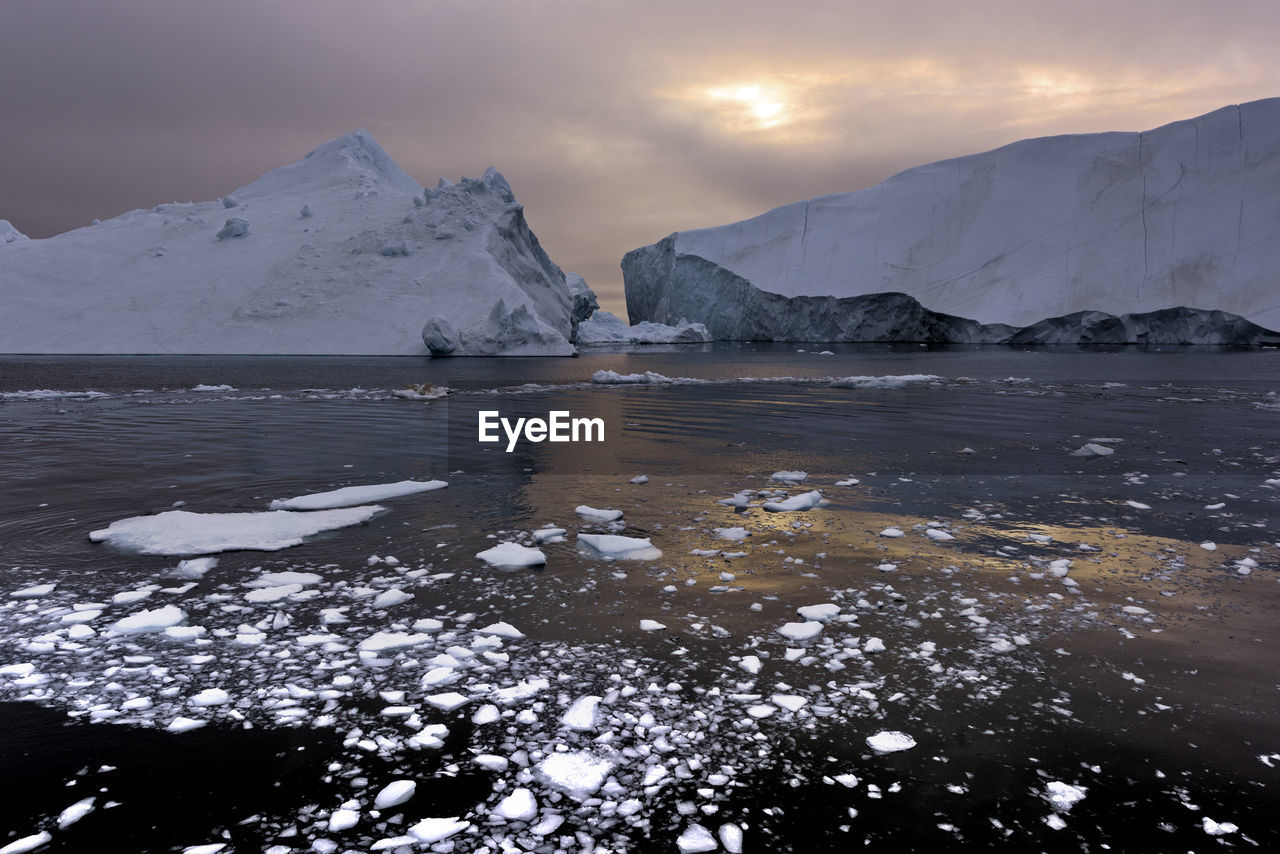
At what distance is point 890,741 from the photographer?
92.4 inches

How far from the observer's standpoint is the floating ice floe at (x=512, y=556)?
4.16 m

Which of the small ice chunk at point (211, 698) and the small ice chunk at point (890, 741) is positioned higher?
the small ice chunk at point (211, 698)

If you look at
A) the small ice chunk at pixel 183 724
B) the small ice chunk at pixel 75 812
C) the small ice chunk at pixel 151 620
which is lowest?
the small ice chunk at pixel 75 812

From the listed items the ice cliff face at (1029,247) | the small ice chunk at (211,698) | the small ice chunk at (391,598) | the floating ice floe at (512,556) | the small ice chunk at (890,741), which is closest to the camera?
the small ice chunk at (890,741)

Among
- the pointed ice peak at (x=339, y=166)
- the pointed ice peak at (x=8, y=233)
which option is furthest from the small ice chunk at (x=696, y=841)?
the pointed ice peak at (x=8, y=233)

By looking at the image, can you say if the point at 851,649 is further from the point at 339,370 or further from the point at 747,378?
the point at 339,370

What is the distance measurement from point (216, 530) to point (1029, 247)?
50810mm

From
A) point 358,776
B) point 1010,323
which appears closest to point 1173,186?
point 1010,323

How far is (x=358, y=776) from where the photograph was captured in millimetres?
2135

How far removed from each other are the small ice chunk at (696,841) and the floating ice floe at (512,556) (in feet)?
7.77

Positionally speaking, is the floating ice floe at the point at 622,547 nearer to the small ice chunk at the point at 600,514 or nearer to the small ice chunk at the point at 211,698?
the small ice chunk at the point at 600,514

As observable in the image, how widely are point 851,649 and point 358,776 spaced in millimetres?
1929

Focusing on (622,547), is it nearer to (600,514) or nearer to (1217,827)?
(600,514)

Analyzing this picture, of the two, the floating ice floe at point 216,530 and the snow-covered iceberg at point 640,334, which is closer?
A: the floating ice floe at point 216,530
